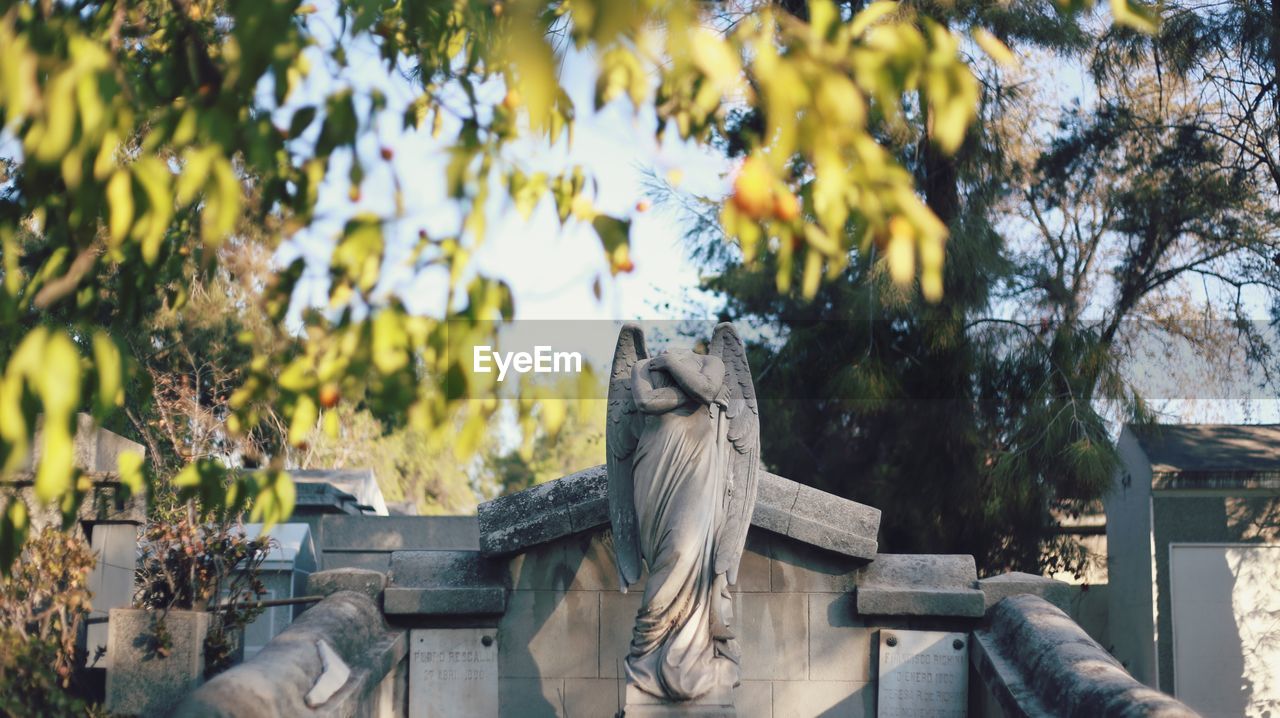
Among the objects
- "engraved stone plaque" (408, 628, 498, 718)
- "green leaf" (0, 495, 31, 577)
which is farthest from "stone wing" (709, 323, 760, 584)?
"green leaf" (0, 495, 31, 577)

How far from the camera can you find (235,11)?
133 inches

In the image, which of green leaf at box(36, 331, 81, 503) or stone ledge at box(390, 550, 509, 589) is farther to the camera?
stone ledge at box(390, 550, 509, 589)

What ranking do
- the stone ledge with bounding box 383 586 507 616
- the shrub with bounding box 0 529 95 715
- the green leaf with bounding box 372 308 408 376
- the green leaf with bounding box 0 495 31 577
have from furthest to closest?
1. the stone ledge with bounding box 383 586 507 616
2. the shrub with bounding box 0 529 95 715
3. the green leaf with bounding box 0 495 31 577
4. the green leaf with bounding box 372 308 408 376

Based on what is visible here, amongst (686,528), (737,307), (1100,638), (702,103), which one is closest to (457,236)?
(702,103)

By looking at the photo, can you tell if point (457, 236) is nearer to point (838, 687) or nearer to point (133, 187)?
point (133, 187)

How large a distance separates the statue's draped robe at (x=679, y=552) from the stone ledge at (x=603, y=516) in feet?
3.33

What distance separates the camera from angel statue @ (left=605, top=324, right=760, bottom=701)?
693cm

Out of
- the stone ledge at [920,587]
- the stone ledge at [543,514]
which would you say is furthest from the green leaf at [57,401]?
the stone ledge at [920,587]

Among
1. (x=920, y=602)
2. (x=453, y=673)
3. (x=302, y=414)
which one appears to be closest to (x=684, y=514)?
(x=920, y=602)

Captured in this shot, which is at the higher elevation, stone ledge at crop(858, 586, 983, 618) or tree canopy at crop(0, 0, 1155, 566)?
tree canopy at crop(0, 0, 1155, 566)

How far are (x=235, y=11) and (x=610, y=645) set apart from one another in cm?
553

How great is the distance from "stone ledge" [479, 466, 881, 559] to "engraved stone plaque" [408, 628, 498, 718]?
0.56 metres

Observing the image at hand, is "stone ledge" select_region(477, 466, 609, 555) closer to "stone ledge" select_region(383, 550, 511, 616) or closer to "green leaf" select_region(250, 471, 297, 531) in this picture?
"stone ledge" select_region(383, 550, 511, 616)

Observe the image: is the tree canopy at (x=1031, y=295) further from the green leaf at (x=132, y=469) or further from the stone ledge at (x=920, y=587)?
the green leaf at (x=132, y=469)
